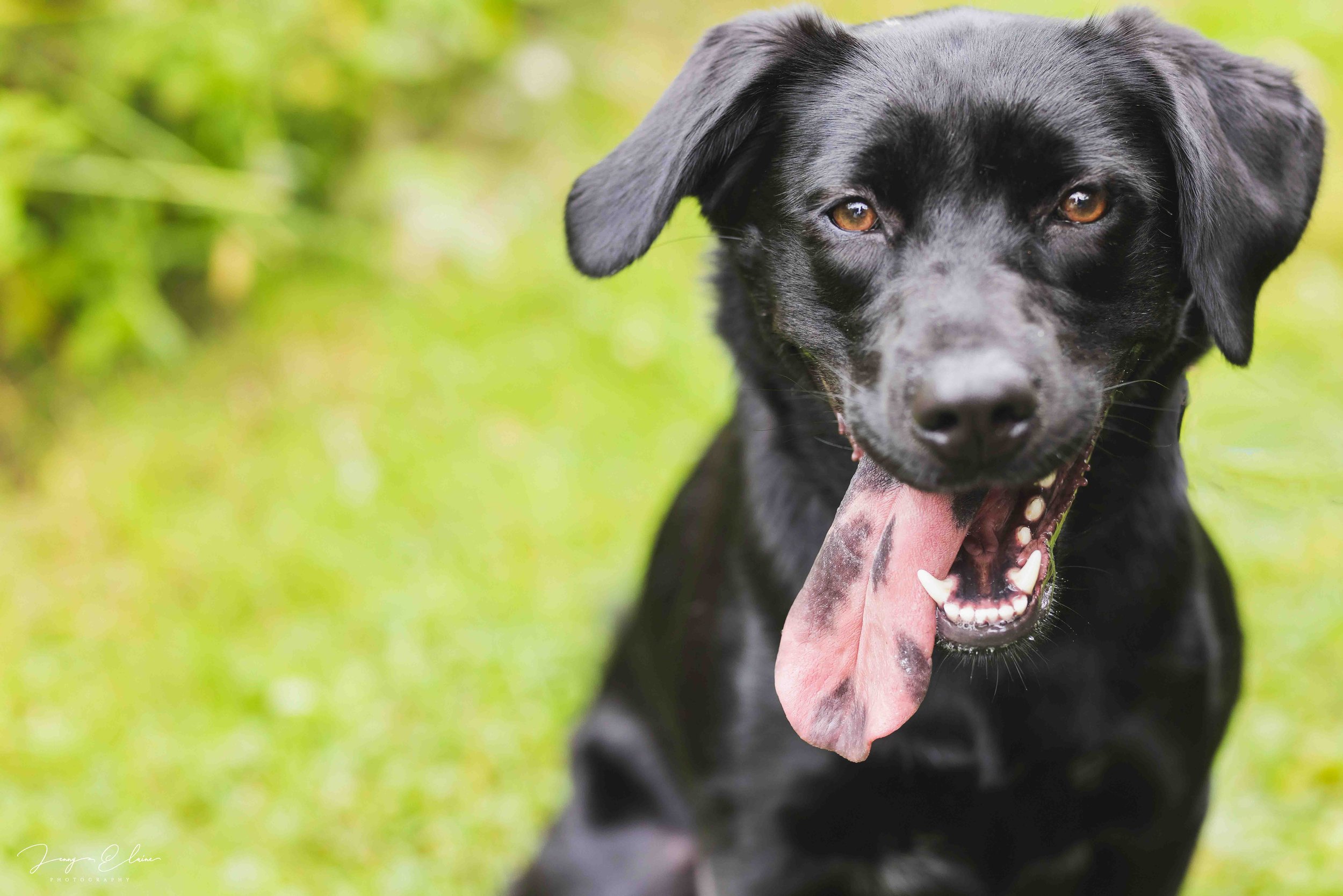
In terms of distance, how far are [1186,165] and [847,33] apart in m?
0.55

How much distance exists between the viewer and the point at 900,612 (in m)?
1.80

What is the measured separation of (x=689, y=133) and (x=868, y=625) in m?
0.77

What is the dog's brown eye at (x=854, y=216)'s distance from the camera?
190 centimetres

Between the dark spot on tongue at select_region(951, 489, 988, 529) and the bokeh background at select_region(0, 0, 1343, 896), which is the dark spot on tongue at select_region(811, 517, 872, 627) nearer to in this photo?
the dark spot on tongue at select_region(951, 489, 988, 529)

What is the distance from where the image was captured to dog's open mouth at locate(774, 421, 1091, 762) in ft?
5.84

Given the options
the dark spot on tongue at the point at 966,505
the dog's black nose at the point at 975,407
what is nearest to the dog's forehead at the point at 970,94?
the dog's black nose at the point at 975,407

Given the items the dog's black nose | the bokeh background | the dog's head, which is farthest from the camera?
the bokeh background

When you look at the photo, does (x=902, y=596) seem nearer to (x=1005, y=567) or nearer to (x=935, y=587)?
(x=935, y=587)

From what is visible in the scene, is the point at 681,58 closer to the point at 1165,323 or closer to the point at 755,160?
the point at 755,160

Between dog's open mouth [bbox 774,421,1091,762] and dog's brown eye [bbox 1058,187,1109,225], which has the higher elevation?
dog's brown eye [bbox 1058,187,1109,225]

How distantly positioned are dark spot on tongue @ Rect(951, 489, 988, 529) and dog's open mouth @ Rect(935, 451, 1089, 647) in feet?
0.04

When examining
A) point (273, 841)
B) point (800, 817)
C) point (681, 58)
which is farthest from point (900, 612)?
point (681, 58)

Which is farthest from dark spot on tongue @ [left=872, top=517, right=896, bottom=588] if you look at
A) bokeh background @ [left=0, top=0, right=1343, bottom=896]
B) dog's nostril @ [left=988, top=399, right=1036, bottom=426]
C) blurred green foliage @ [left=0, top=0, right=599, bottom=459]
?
blurred green foliage @ [left=0, top=0, right=599, bottom=459]

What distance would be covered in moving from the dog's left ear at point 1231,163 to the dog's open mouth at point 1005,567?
0.98ft
